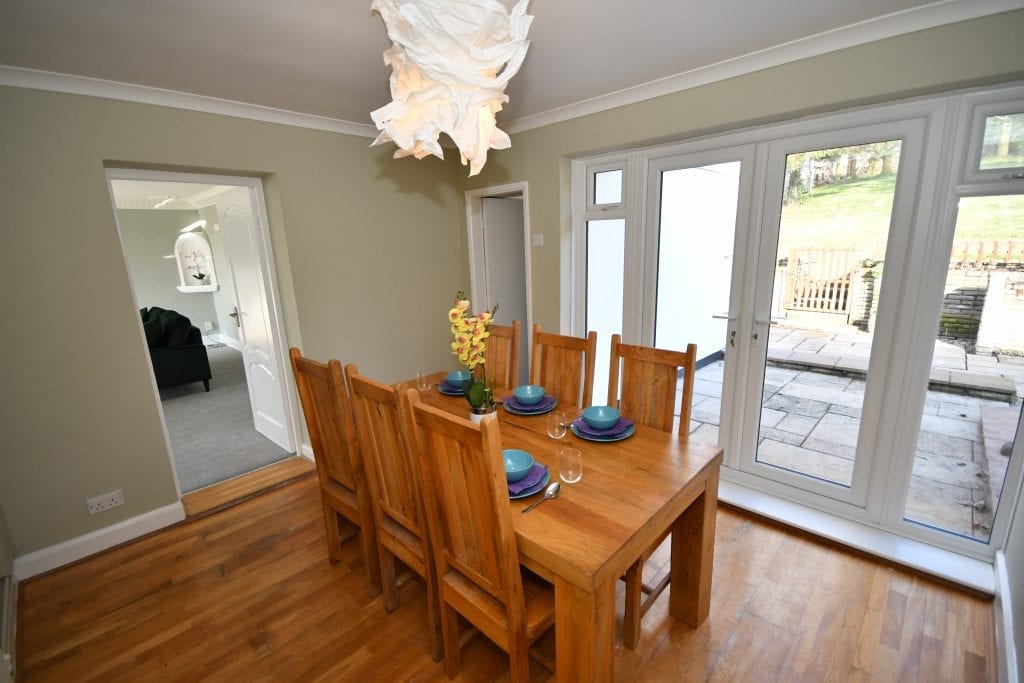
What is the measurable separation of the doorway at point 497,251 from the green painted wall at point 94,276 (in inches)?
41.2

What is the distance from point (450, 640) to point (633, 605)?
71cm

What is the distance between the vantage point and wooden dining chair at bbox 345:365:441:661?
1526 mm

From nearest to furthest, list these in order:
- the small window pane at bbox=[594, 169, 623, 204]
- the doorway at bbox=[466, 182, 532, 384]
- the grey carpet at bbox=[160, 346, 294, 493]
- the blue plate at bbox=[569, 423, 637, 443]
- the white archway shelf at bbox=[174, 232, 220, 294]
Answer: the blue plate at bbox=[569, 423, 637, 443]
the small window pane at bbox=[594, 169, 623, 204]
the grey carpet at bbox=[160, 346, 294, 493]
the doorway at bbox=[466, 182, 532, 384]
the white archway shelf at bbox=[174, 232, 220, 294]

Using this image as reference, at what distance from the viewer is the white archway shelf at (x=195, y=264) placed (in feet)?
22.8

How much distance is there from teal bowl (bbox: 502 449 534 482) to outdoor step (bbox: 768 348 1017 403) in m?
1.82

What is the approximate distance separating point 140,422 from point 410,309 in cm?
189

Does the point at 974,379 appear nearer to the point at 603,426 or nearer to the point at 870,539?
the point at 870,539

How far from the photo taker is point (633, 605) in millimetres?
1695

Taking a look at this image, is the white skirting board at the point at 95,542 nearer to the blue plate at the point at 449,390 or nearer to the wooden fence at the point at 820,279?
the blue plate at the point at 449,390

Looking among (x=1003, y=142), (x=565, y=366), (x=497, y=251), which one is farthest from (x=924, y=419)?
(x=497, y=251)

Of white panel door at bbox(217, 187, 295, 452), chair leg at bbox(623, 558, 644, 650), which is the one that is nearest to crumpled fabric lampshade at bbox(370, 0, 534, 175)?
chair leg at bbox(623, 558, 644, 650)

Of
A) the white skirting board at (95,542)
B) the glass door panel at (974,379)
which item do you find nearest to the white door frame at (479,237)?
the glass door panel at (974,379)

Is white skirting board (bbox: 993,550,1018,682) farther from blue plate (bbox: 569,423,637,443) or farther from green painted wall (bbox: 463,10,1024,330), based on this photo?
green painted wall (bbox: 463,10,1024,330)

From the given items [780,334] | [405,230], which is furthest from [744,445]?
[405,230]
